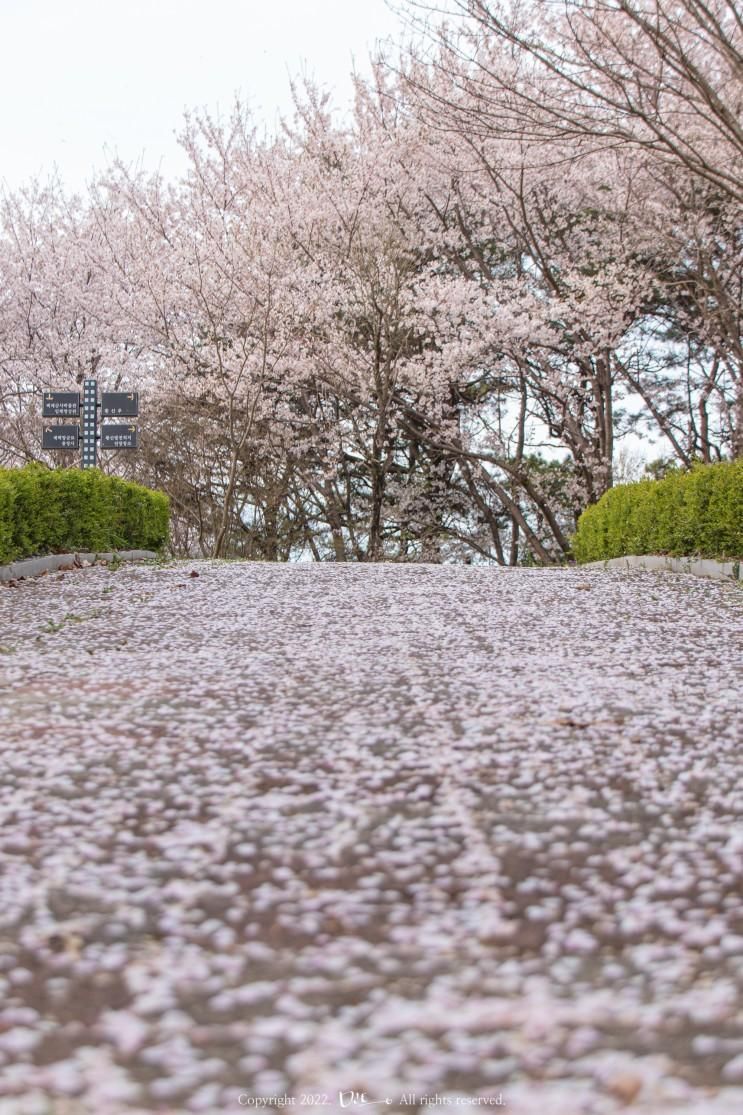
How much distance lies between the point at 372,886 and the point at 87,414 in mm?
17804

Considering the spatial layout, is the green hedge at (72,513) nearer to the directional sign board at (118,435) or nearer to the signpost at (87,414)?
the directional sign board at (118,435)

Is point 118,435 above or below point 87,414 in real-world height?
below

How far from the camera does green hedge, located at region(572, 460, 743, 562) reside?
38.0 ft

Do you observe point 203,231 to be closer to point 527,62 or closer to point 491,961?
point 527,62

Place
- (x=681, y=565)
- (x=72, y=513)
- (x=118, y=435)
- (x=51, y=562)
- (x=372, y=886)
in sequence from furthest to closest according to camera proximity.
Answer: (x=118, y=435) < (x=72, y=513) < (x=51, y=562) < (x=681, y=565) < (x=372, y=886)

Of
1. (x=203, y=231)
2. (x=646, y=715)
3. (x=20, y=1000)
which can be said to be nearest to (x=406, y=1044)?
(x=20, y=1000)

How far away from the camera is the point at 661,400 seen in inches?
859

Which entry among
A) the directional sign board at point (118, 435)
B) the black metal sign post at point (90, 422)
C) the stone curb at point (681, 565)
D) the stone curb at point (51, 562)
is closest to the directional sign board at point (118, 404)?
the black metal sign post at point (90, 422)

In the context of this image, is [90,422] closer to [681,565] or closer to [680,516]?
[680,516]

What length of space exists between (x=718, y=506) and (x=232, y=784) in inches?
368

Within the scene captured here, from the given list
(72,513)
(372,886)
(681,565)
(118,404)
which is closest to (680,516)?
(681,565)

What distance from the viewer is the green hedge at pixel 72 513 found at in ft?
38.9

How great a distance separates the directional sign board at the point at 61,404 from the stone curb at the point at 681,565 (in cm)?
1066

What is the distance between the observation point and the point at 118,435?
18891 mm
